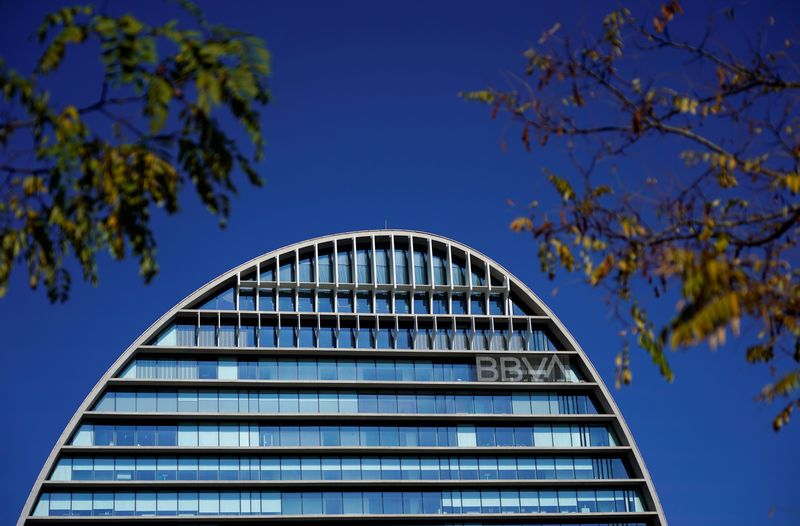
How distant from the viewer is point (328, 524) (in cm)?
6831

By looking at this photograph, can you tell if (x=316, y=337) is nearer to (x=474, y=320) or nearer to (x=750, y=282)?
(x=474, y=320)

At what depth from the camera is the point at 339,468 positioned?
69.2m

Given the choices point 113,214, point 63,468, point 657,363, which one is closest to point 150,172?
point 113,214

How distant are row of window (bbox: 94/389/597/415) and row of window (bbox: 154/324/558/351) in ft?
9.05

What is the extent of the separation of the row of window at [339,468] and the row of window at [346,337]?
6.54 meters

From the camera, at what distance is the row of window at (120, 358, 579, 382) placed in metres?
69.8

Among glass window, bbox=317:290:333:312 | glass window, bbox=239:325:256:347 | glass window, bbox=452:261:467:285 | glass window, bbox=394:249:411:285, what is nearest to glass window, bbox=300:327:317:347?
glass window, bbox=317:290:333:312

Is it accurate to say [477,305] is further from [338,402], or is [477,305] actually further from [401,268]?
[338,402]

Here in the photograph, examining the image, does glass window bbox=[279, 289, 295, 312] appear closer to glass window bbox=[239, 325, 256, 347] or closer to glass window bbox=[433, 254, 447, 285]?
glass window bbox=[239, 325, 256, 347]

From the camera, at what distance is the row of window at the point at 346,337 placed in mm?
70750

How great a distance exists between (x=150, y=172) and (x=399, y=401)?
189ft

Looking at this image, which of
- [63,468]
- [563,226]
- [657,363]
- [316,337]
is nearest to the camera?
[657,363]

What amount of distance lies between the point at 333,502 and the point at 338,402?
571 centimetres

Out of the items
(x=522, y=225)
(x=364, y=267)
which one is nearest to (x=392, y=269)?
(x=364, y=267)
